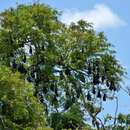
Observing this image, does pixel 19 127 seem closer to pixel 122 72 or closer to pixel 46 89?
pixel 46 89

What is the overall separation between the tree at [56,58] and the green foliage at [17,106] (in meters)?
4.45

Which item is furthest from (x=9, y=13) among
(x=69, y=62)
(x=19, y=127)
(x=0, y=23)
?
(x=19, y=127)

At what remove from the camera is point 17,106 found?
25.0 m

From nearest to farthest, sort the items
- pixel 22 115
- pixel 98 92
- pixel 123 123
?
1. pixel 22 115
2. pixel 123 123
3. pixel 98 92

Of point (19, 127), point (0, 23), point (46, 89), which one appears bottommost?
point (19, 127)

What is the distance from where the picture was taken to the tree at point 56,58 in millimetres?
31594

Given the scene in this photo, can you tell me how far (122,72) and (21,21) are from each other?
515 centimetres

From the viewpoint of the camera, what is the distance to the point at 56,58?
105 ft

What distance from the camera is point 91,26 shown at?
34.0 m

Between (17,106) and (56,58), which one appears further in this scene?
(56,58)

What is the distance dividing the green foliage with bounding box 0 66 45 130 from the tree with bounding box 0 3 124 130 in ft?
14.6

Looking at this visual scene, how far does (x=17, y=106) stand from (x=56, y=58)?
7429 millimetres

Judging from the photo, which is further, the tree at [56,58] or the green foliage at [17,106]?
the tree at [56,58]

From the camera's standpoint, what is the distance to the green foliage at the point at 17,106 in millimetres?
24734
